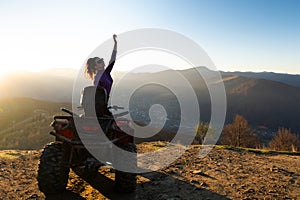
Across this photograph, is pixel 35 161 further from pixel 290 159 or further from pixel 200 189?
pixel 290 159

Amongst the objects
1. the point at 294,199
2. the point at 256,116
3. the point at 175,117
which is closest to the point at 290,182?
the point at 294,199

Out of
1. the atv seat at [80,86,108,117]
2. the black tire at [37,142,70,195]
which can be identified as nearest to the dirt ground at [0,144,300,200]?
the black tire at [37,142,70,195]

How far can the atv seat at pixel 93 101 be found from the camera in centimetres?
623

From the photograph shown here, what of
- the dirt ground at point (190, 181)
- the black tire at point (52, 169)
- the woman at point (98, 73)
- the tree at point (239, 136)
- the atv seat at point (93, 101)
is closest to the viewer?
the black tire at point (52, 169)

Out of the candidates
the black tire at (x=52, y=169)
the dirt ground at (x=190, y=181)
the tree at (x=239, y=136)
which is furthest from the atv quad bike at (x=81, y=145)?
the tree at (x=239, y=136)

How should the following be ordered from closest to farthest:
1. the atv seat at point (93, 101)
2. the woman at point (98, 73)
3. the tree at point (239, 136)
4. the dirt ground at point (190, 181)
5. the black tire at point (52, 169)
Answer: the black tire at point (52, 169) → the atv seat at point (93, 101) → the dirt ground at point (190, 181) → the woman at point (98, 73) → the tree at point (239, 136)

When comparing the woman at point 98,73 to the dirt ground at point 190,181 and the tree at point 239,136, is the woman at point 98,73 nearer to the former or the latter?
the dirt ground at point 190,181

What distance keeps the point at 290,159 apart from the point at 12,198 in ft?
32.6

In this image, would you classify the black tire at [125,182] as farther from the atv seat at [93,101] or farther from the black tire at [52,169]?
the atv seat at [93,101]

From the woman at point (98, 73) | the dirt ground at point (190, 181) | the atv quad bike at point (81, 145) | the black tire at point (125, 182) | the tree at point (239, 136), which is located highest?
the woman at point (98, 73)

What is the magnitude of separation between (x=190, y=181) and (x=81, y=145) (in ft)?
11.0

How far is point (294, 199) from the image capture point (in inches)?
242

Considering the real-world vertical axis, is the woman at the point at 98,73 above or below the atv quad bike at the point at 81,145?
above

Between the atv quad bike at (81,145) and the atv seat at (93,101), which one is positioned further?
the atv seat at (93,101)
